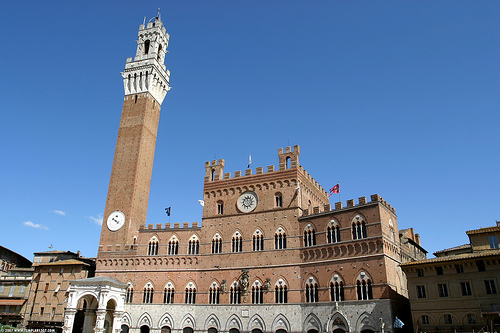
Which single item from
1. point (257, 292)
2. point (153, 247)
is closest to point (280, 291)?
point (257, 292)

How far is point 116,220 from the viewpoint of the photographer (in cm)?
4750

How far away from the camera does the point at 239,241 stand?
42.3 m

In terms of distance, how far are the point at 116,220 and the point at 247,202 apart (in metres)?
16.5

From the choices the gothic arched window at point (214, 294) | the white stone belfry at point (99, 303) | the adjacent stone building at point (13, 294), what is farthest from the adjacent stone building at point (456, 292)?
the adjacent stone building at point (13, 294)

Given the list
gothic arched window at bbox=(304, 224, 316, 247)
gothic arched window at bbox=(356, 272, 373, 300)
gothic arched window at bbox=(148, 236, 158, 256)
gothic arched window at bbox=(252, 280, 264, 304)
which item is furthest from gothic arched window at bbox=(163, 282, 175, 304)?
gothic arched window at bbox=(356, 272, 373, 300)

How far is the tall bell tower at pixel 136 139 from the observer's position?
4731 centimetres

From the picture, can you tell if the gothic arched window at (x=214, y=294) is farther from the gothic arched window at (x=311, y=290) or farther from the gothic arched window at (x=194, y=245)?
the gothic arched window at (x=311, y=290)

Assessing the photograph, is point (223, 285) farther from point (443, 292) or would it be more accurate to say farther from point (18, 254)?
point (18, 254)

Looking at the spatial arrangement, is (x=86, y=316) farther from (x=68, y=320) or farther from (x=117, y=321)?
(x=117, y=321)

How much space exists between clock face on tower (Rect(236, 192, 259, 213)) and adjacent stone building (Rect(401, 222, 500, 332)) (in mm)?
16230

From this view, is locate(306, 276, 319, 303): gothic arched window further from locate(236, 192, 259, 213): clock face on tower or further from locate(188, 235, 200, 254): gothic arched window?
locate(188, 235, 200, 254): gothic arched window

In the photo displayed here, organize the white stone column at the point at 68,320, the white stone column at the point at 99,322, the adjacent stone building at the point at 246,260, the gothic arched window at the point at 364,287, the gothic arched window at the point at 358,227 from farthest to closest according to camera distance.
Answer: the white stone column at the point at 68,320
the white stone column at the point at 99,322
the gothic arched window at the point at 358,227
the adjacent stone building at the point at 246,260
the gothic arched window at the point at 364,287

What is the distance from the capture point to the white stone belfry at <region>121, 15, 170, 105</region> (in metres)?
55.1

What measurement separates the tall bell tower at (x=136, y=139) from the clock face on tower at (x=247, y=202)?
1351 centimetres
